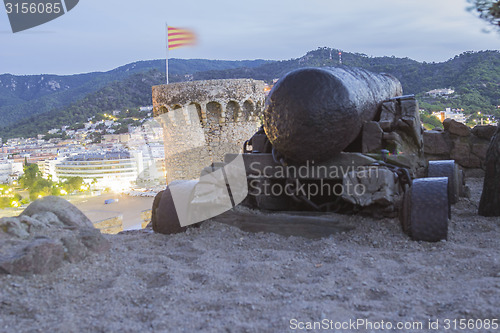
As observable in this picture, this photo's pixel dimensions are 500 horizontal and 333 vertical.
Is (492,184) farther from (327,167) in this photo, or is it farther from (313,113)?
(313,113)

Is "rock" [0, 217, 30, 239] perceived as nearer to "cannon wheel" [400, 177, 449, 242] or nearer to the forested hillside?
"cannon wheel" [400, 177, 449, 242]

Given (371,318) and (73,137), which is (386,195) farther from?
(73,137)

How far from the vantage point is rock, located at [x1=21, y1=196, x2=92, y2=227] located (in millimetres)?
3369

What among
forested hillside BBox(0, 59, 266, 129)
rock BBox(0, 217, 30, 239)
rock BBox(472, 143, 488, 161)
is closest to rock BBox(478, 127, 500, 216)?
rock BBox(472, 143, 488, 161)

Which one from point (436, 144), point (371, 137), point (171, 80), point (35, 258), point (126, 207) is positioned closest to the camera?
point (35, 258)

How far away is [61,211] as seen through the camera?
11.2 ft

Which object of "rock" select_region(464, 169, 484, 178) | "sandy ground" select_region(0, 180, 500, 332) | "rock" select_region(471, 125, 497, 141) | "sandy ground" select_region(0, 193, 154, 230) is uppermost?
Result: "rock" select_region(471, 125, 497, 141)

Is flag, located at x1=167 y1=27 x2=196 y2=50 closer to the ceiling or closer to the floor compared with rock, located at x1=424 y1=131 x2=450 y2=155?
closer to the ceiling

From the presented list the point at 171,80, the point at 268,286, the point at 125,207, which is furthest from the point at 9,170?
the point at 268,286

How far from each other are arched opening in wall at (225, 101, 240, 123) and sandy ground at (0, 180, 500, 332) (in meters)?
15.1

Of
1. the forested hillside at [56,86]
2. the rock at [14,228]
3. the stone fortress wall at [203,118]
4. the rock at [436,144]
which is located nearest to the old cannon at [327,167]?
the rock at [14,228]

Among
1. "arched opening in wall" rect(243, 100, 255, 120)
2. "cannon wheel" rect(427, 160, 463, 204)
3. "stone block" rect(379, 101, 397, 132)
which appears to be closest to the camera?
"stone block" rect(379, 101, 397, 132)

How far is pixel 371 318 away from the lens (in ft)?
5.93

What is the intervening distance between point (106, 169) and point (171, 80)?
20099mm
